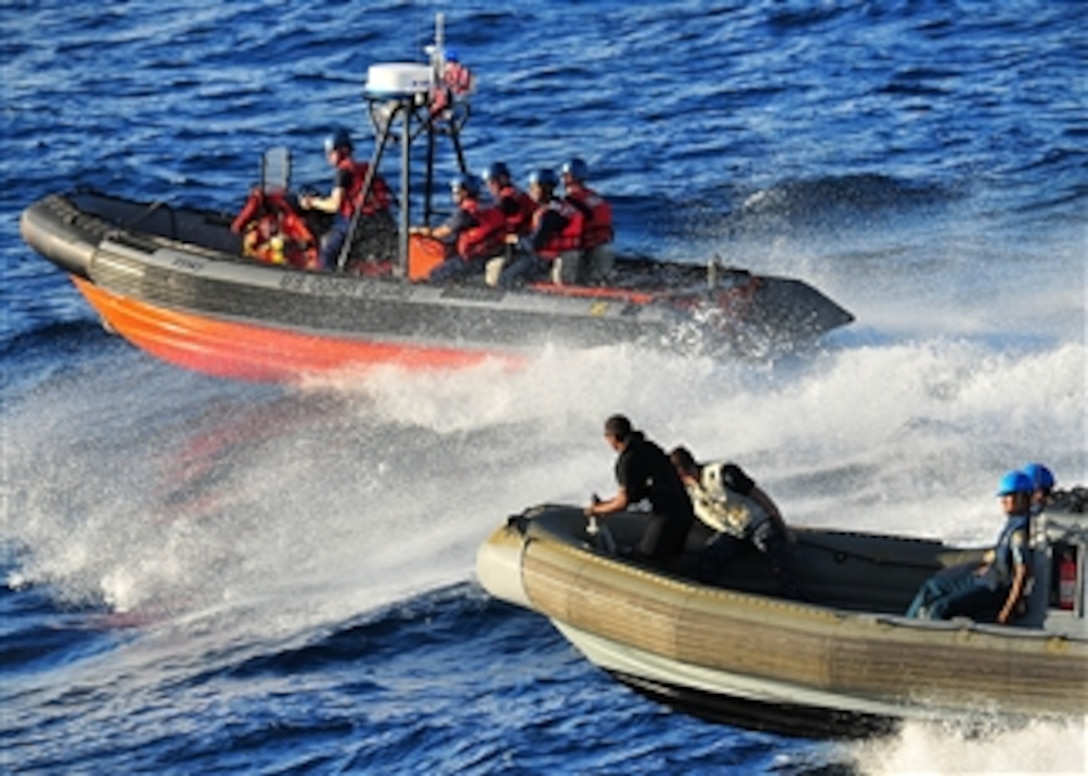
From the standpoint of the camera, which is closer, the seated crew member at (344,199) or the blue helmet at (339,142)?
the seated crew member at (344,199)

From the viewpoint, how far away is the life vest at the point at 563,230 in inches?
711

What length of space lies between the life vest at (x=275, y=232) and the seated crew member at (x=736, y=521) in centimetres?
665

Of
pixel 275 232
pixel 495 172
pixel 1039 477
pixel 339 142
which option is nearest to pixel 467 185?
pixel 495 172

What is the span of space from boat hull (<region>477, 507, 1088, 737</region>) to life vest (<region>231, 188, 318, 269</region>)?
21.3ft

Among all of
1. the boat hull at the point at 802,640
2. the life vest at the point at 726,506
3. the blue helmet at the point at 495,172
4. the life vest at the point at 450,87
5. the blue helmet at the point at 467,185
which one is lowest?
the boat hull at the point at 802,640

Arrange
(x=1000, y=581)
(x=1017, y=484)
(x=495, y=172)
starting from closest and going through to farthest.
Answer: (x=1017, y=484) → (x=1000, y=581) → (x=495, y=172)

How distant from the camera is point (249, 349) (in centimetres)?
1911

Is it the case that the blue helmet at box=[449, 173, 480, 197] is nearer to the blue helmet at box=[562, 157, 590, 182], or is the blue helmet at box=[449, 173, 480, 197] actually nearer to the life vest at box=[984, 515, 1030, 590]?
the blue helmet at box=[562, 157, 590, 182]

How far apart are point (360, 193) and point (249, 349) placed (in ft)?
4.46

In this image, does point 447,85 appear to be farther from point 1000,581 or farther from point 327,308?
point 1000,581

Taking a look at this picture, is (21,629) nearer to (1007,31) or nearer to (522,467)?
(522,467)

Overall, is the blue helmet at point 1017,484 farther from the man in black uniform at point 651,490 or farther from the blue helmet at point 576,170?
the blue helmet at point 576,170

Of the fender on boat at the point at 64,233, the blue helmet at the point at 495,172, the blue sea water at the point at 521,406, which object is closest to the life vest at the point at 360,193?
the blue helmet at the point at 495,172

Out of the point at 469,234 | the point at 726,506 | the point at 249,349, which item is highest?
the point at 469,234
